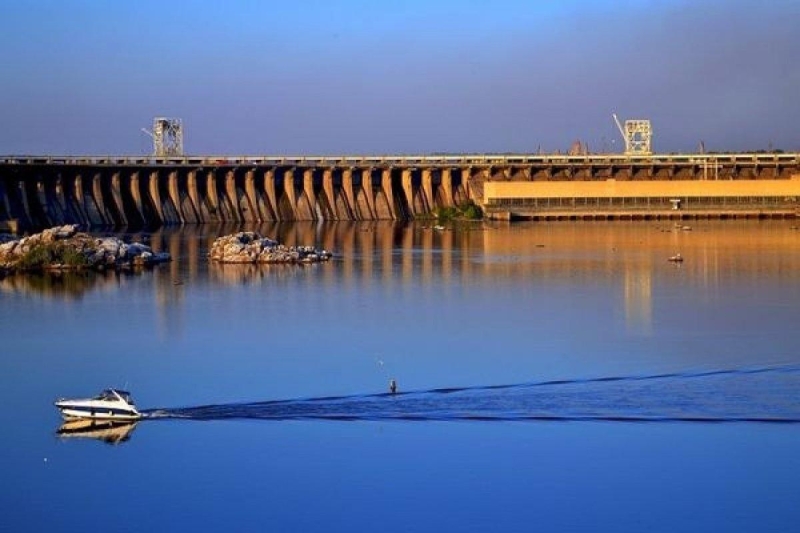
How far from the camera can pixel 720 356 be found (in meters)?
24.1

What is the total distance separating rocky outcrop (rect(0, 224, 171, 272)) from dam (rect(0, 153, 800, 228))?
23.7 metres

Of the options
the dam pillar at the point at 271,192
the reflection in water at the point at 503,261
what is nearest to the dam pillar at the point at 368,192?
the dam pillar at the point at 271,192

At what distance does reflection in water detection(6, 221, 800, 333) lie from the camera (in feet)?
126

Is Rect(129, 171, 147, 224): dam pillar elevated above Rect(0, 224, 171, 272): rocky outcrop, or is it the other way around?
Result: Rect(129, 171, 147, 224): dam pillar

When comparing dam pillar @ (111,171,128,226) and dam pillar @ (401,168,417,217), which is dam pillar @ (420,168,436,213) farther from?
dam pillar @ (111,171,128,226)

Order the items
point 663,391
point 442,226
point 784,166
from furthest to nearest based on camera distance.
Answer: point 784,166 < point 442,226 < point 663,391

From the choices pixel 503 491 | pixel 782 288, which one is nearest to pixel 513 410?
pixel 503 491

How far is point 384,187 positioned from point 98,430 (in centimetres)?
5962

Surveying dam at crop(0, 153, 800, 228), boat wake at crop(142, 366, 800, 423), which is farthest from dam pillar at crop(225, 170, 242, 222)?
boat wake at crop(142, 366, 800, 423)

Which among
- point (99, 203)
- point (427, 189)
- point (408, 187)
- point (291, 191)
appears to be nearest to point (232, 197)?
point (291, 191)

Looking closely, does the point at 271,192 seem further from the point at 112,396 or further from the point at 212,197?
the point at 112,396

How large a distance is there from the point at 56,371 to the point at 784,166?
190 ft

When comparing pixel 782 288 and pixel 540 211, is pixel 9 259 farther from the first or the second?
pixel 540 211

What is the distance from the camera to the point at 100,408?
19641mm
